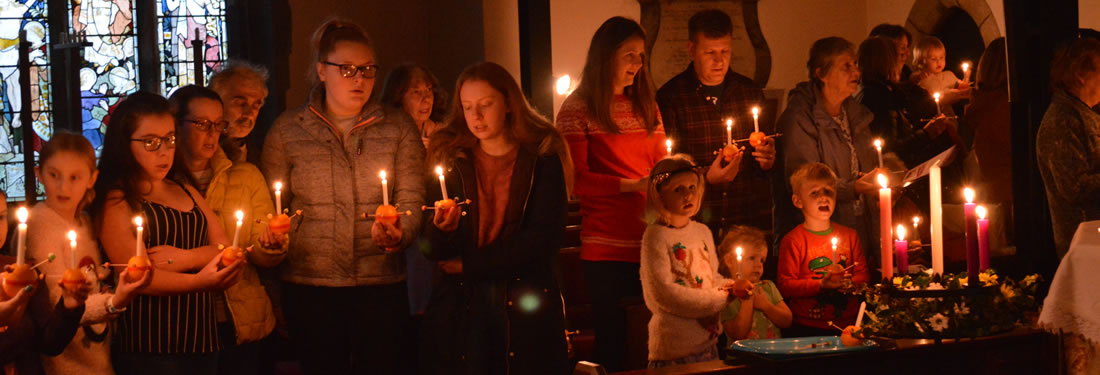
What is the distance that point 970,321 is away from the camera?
4.03 metres

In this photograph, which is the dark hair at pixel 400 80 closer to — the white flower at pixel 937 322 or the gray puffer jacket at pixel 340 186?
the gray puffer jacket at pixel 340 186

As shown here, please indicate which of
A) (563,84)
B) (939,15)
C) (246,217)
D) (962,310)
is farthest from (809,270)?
(939,15)

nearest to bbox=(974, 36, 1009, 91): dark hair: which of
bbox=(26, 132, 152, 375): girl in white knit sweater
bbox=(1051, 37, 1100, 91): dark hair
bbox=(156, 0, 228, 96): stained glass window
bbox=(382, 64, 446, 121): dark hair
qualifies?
bbox=(1051, 37, 1100, 91): dark hair

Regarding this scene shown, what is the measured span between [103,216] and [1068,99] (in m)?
4.43

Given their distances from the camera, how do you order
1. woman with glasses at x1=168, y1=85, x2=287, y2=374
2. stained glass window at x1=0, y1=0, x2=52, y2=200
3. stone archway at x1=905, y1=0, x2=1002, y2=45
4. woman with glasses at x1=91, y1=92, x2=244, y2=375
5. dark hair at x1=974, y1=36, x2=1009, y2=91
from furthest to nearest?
stained glass window at x1=0, y1=0, x2=52, y2=200
stone archway at x1=905, y1=0, x2=1002, y2=45
dark hair at x1=974, y1=36, x2=1009, y2=91
woman with glasses at x1=168, y1=85, x2=287, y2=374
woman with glasses at x1=91, y1=92, x2=244, y2=375

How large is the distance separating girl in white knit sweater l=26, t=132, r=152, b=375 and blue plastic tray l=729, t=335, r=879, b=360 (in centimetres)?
191

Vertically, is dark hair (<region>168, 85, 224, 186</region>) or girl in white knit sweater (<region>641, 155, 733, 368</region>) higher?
A: dark hair (<region>168, 85, 224, 186</region>)

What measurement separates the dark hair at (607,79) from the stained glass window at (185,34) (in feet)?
22.4

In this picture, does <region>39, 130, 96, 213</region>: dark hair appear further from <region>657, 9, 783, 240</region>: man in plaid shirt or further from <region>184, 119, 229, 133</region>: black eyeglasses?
<region>657, 9, 783, 240</region>: man in plaid shirt

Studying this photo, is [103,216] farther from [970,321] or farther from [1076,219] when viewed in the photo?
[1076,219]

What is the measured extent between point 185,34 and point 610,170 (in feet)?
23.8

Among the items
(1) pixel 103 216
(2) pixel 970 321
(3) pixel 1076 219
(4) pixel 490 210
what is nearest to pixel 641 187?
(4) pixel 490 210

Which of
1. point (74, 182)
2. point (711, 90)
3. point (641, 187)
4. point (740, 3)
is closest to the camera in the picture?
point (74, 182)

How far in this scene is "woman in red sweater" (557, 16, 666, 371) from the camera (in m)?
4.90
